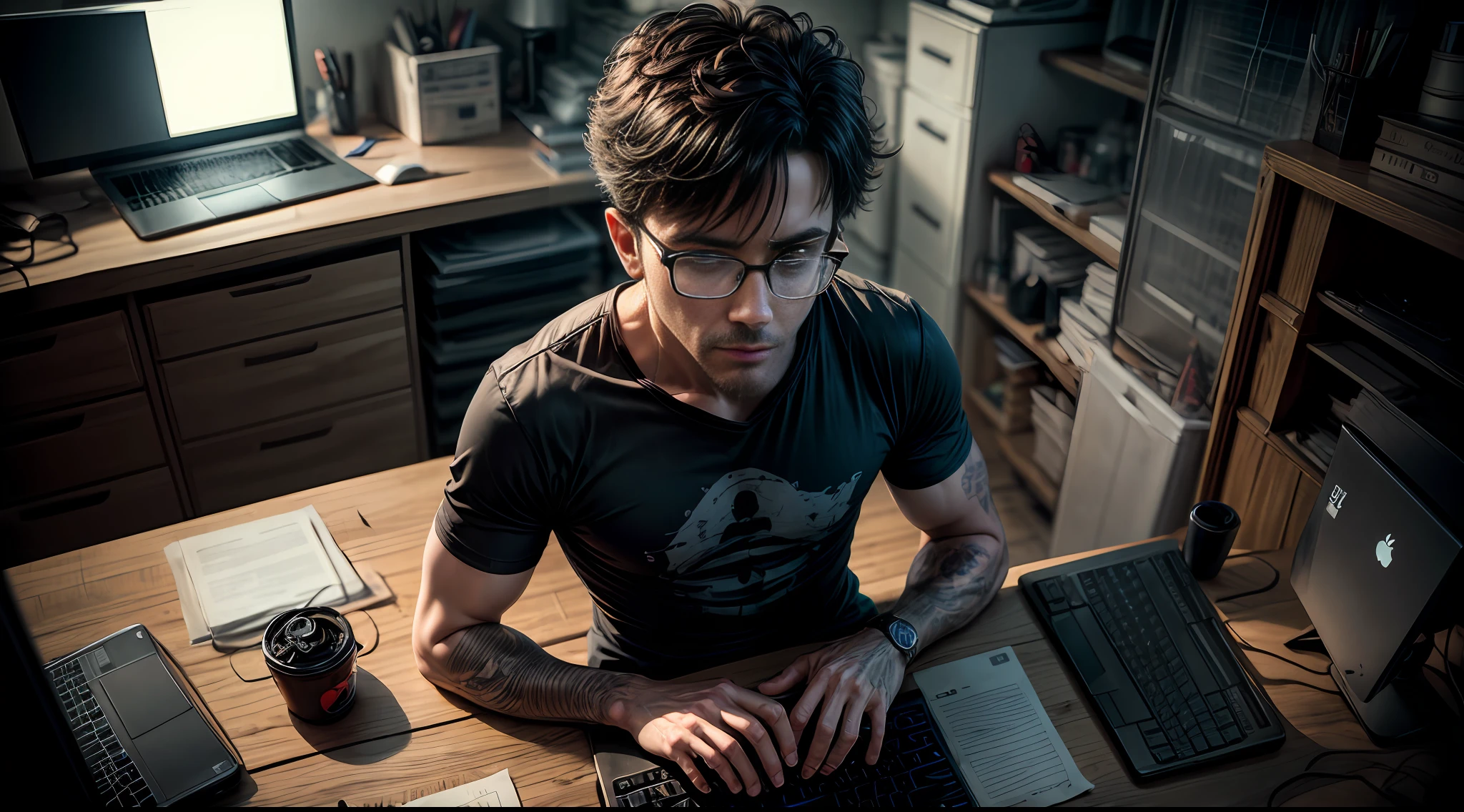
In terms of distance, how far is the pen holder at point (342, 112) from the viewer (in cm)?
264

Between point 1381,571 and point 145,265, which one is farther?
point 145,265

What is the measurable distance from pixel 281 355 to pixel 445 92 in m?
0.78

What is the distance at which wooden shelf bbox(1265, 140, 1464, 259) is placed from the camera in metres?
1.21

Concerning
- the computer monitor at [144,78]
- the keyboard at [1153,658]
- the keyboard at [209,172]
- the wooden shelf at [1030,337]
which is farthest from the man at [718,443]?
the computer monitor at [144,78]

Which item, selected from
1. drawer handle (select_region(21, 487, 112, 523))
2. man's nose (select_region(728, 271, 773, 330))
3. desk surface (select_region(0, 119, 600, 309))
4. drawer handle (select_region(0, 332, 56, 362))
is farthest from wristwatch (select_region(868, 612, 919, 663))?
drawer handle (select_region(21, 487, 112, 523))

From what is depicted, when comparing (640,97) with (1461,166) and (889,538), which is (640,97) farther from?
(889,538)

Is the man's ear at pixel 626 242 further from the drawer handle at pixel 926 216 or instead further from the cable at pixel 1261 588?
the drawer handle at pixel 926 216

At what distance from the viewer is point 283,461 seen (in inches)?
98.5

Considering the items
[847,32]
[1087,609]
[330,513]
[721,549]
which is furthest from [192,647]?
[847,32]

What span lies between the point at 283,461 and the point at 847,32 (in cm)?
196

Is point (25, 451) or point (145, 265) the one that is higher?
point (145, 265)

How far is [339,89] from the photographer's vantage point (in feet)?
8.62

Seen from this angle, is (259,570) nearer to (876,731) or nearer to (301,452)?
(876,731)

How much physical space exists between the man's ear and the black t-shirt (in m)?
0.08
